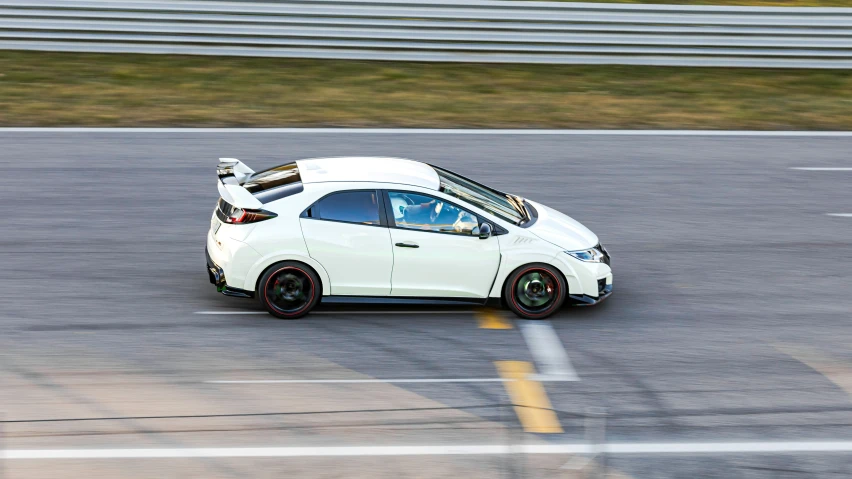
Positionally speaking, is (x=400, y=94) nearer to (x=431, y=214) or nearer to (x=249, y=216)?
(x=431, y=214)

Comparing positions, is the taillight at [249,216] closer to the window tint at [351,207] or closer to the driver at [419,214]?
the window tint at [351,207]

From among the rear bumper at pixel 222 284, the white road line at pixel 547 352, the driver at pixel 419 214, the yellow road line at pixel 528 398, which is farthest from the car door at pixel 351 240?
the yellow road line at pixel 528 398

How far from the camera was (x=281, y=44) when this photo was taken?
64.2ft

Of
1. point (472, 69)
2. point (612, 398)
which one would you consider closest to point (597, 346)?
point (612, 398)

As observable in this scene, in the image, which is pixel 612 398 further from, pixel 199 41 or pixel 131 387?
pixel 199 41

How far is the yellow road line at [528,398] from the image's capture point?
7.77 metres

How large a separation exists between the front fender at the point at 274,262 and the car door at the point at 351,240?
2.2 inches

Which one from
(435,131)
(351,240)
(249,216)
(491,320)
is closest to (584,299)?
(491,320)

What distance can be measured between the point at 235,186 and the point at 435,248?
6.49 ft

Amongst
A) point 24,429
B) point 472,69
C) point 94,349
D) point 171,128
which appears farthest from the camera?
point 472,69

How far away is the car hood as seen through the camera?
977 centimetres

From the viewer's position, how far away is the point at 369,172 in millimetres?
9867

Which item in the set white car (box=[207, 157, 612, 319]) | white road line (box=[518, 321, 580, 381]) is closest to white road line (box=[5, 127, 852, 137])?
white car (box=[207, 157, 612, 319])

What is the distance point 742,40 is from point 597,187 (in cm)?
740
